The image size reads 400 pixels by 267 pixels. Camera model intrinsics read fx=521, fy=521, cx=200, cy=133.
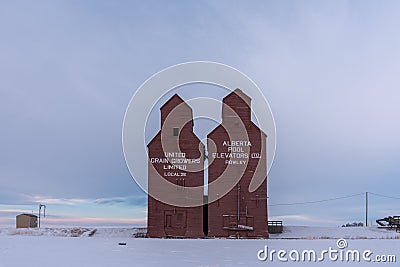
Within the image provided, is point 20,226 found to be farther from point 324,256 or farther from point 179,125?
point 324,256

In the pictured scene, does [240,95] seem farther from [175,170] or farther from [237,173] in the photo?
[175,170]

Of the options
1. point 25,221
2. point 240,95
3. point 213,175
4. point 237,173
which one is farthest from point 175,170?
point 25,221

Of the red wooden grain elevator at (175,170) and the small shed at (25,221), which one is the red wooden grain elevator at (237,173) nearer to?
the red wooden grain elevator at (175,170)

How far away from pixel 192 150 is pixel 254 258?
19.6 metres

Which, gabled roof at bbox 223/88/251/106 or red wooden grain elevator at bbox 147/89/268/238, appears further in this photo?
gabled roof at bbox 223/88/251/106

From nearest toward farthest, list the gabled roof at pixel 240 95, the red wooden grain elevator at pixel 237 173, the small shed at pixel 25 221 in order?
the red wooden grain elevator at pixel 237 173
the gabled roof at pixel 240 95
the small shed at pixel 25 221

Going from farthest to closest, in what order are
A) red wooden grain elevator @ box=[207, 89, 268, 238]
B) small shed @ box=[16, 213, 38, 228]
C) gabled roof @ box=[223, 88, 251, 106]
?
1. small shed @ box=[16, 213, 38, 228]
2. gabled roof @ box=[223, 88, 251, 106]
3. red wooden grain elevator @ box=[207, 89, 268, 238]

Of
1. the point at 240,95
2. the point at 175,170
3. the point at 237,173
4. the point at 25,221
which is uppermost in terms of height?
the point at 240,95

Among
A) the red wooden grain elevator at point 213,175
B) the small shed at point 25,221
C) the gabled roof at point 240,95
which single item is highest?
the gabled roof at point 240,95

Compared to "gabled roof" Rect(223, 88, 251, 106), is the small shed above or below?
below

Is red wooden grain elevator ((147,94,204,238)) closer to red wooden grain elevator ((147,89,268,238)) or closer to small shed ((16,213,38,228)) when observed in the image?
red wooden grain elevator ((147,89,268,238))

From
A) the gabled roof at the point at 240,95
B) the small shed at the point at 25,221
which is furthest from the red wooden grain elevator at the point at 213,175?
the small shed at the point at 25,221

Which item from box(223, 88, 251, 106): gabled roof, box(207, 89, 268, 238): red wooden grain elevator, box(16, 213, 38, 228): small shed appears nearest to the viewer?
box(207, 89, 268, 238): red wooden grain elevator

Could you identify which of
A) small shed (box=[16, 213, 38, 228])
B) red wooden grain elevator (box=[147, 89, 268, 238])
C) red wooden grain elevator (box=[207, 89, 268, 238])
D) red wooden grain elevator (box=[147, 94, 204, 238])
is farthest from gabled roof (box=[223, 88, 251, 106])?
small shed (box=[16, 213, 38, 228])
